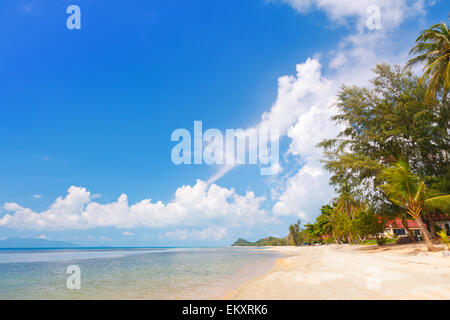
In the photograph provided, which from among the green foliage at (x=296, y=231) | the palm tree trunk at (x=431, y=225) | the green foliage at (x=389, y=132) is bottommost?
the green foliage at (x=296, y=231)

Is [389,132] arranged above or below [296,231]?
above

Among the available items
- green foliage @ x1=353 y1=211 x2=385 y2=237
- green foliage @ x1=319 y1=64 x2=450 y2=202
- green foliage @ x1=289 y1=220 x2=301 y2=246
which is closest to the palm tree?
green foliage @ x1=319 y1=64 x2=450 y2=202

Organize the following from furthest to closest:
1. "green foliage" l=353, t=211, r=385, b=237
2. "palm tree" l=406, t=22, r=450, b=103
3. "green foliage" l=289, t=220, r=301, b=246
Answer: "green foliage" l=289, t=220, r=301, b=246, "green foliage" l=353, t=211, r=385, b=237, "palm tree" l=406, t=22, r=450, b=103

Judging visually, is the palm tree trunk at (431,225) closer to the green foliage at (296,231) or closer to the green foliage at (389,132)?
the green foliage at (389,132)

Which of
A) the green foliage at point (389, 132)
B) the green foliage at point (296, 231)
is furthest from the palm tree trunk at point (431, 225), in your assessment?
the green foliage at point (296, 231)

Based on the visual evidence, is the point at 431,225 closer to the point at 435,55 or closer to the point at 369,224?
the point at 369,224

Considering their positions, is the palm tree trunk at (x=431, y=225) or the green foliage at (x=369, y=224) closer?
the palm tree trunk at (x=431, y=225)

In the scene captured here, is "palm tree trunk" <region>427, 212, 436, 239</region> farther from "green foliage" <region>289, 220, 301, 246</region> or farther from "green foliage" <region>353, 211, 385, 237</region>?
"green foliage" <region>289, 220, 301, 246</region>

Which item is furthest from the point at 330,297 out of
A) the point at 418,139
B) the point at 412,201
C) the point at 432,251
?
the point at 418,139

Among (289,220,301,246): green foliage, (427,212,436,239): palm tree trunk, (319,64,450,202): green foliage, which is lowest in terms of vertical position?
(289,220,301,246): green foliage

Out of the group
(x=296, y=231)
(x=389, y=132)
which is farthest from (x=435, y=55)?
(x=296, y=231)

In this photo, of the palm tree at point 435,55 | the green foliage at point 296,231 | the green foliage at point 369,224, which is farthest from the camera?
the green foliage at point 296,231

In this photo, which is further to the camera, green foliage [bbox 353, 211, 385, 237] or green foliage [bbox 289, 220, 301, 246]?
green foliage [bbox 289, 220, 301, 246]
